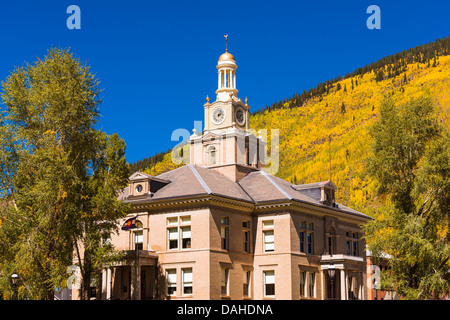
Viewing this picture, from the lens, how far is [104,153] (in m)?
46.2

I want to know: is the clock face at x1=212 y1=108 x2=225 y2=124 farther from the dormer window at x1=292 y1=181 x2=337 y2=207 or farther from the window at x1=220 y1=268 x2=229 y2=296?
the window at x1=220 y1=268 x2=229 y2=296

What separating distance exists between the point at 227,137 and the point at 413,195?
2290 centimetres

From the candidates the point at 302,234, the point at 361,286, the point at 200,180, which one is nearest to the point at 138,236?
the point at 200,180

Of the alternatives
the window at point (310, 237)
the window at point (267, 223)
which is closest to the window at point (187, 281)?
the window at point (267, 223)

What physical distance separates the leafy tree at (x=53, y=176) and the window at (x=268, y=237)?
14672 millimetres

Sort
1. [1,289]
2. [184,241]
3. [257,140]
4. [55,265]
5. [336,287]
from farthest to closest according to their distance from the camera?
1. [257,140]
2. [336,287]
3. [184,241]
4. [1,289]
5. [55,265]

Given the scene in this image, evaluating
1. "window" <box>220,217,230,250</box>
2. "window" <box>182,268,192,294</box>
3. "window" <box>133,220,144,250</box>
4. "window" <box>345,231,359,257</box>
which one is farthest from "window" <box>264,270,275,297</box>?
"window" <box>133,220,144,250</box>

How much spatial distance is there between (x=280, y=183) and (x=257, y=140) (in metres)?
8.54

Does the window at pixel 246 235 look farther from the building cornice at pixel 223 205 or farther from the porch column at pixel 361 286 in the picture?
the porch column at pixel 361 286

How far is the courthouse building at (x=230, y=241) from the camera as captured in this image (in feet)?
166

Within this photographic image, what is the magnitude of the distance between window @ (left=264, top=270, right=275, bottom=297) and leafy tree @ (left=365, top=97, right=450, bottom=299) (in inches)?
395

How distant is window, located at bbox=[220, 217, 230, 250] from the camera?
52031 mm
